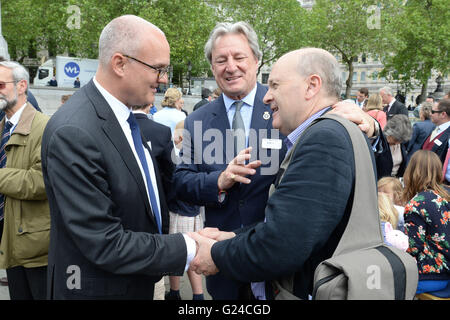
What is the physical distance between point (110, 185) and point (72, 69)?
2485 cm

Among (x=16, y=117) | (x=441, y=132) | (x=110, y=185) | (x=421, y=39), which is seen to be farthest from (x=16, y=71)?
(x=421, y=39)

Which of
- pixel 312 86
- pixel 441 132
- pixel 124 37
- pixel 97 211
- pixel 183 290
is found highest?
pixel 124 37

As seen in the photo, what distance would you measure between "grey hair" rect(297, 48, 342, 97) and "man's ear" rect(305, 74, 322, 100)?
0.02 m

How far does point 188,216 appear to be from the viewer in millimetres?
4668

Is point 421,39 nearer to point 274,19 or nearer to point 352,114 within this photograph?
point 274,19

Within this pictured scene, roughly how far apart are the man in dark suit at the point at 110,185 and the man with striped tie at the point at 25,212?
1.04m

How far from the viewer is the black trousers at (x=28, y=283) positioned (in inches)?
119

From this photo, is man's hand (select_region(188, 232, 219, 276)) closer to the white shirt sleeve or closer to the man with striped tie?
the white shirt sleeve

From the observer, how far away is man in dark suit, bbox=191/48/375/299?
5.36 feet

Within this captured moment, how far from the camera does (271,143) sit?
2.45m

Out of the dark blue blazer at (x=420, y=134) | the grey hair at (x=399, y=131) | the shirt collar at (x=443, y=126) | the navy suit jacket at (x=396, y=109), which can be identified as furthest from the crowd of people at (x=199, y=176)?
the navy suit jacket at (x=396, y=109)

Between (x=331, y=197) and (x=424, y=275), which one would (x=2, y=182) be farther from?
(x=424, y=275)

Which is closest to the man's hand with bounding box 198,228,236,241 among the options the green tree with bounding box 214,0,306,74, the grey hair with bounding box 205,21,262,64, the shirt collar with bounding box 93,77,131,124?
the shirt collar with bounding box 93,77,131,124

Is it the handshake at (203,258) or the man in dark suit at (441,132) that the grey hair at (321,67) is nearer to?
the handshake at (203,258)
